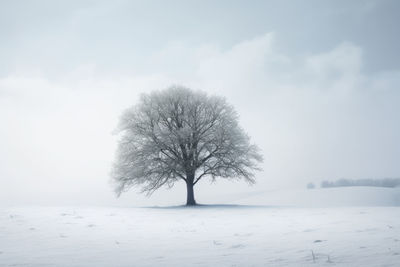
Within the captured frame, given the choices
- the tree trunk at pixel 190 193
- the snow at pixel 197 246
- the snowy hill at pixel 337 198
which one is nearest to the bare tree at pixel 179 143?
the tree trunk at pixel 190 193

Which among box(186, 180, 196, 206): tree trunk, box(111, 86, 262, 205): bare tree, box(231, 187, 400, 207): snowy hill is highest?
box(111, 86, 262, 205): bare tree

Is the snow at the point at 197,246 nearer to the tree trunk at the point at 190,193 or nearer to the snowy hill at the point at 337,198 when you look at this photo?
the tree trunk at the point at 190,193

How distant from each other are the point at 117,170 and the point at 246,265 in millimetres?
22254

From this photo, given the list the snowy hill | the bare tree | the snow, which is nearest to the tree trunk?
the bare tree

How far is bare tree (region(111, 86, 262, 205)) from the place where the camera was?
2672cm

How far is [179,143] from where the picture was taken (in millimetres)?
26844

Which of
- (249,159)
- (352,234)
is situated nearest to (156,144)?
(249,159)

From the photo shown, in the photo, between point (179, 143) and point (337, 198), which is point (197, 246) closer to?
point (179, 143)

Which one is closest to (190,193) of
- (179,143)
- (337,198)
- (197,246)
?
(179,143)

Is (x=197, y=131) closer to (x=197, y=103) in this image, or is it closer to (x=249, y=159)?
(x=197, y=103)

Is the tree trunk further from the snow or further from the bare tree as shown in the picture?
the snow

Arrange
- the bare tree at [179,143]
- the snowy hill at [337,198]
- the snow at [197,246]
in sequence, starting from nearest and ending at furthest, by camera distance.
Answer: the snow at [197,246] → the bare tree at [179,143] → the snowy hill at [337,198]

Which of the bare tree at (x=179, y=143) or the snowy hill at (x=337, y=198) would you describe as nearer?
the bare tree at (x=179, y=143)

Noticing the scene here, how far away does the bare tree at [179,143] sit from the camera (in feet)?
87.7
